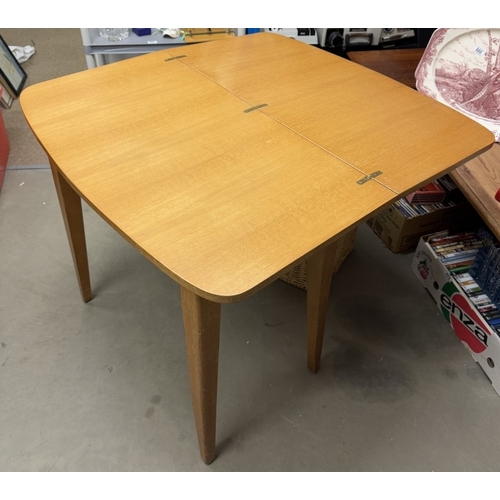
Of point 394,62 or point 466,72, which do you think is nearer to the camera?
point 466,72

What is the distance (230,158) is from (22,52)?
2.59m

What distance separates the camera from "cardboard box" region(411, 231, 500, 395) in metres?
1.29

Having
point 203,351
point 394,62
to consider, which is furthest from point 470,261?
point 203,351

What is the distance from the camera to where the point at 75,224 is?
1280mm

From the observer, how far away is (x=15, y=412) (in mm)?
1208

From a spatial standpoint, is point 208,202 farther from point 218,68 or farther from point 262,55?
point 262,55

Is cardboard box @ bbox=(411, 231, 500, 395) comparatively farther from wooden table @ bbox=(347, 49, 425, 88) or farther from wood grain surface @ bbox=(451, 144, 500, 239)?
wooden table @ bbox=(347, 49, 425, 88)

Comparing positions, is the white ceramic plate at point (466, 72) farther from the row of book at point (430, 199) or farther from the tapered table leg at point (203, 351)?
the tapered table leg at point (203, 351)

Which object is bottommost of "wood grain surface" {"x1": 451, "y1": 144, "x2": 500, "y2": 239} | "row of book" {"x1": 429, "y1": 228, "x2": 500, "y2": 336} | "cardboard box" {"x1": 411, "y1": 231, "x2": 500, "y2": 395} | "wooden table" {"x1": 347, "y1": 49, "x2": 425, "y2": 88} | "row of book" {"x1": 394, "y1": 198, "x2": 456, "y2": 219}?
"cardboard box" {"x1": 411, "y1": 231, "x2": 500, "y2": 395}

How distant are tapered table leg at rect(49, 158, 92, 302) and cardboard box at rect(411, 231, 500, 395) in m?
1.13

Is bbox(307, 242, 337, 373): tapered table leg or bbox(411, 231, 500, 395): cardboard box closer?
bbox(307, 242, 337, 373): tapered table leg

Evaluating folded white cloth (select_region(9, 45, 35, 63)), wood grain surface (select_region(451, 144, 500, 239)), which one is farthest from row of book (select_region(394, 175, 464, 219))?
folded white cloth (select_region(9, 45, 35, 63))

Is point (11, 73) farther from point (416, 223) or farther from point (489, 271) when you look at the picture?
point (489, 271)

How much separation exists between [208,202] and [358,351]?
0.81 meters
